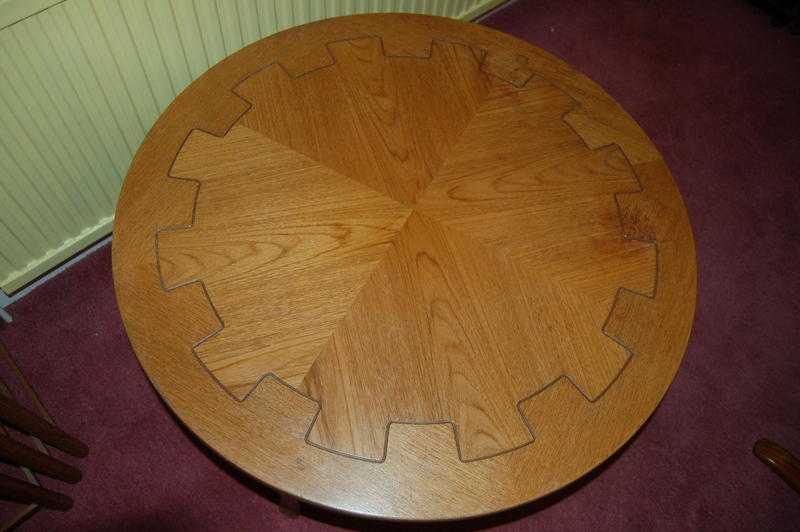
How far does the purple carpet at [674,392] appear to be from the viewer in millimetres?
1398

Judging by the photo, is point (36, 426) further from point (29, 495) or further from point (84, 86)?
point (84, 86)

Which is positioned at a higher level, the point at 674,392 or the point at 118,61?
the point at 118,61

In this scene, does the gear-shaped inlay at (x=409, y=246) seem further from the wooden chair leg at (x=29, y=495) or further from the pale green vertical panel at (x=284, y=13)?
the wooden chair leg at (x=29, y=495)

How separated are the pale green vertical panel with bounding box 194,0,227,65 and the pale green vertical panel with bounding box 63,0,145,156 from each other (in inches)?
7.2

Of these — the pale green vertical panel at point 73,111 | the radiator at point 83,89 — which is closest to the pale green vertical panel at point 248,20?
the radiator at point 83,89

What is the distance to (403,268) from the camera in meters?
0.99

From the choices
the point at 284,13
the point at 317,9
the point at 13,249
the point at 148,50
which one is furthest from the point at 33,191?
the point at 317,9

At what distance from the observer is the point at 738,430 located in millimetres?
1598

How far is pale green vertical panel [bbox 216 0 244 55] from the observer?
53.4 inches

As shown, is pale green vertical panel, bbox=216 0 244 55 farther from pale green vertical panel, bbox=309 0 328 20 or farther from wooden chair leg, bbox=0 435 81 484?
wooden chair leg, bbox=0 435 81 484

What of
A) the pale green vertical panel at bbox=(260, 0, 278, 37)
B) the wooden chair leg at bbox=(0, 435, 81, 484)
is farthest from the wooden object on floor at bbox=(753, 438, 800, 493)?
the pale green vertical panel at bbox=(260, 0, 278, 37)

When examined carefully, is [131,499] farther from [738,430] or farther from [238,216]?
[738,430]

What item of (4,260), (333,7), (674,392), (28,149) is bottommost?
(674,392)

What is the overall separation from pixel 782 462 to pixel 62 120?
188 cm
